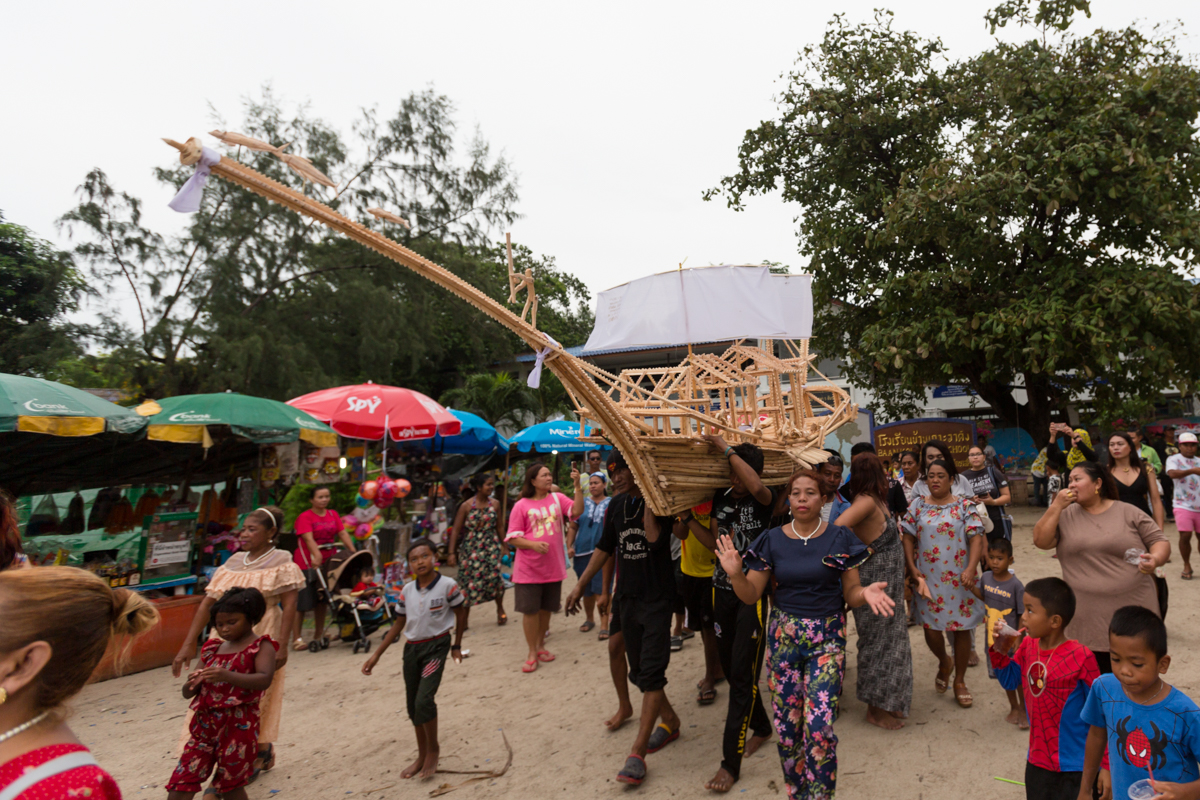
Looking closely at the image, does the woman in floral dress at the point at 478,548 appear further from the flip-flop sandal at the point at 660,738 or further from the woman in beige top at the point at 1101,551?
the woman in beige top at the point at 1101,551

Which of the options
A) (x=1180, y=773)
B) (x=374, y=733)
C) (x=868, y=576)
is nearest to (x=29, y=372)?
(x=374, y=733)

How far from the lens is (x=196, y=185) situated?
2.78m

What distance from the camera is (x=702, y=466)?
3.94 m

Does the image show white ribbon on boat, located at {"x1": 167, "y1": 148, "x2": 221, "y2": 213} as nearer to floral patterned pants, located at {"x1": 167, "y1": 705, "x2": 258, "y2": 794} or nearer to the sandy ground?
floral patterned pants, located at {"x1": 167, "y1": 705, "x2": 258, "y2": 794}

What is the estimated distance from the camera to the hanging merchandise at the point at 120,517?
7732 mm

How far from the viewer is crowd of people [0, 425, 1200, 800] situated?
62.4 inches

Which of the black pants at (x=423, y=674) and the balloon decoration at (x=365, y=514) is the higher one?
the balloon decoration at (x=365, y=514)

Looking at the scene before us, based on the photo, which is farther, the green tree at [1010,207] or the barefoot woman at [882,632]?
the green tree at [1010,207]

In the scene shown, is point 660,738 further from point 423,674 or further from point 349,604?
point 349,604

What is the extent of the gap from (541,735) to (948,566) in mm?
2942

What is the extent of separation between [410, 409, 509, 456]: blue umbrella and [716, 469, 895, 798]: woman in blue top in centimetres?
835

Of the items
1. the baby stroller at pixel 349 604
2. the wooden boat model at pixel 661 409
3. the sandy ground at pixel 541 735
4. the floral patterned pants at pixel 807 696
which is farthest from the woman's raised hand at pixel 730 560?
the baby stroller at pixel 349 604

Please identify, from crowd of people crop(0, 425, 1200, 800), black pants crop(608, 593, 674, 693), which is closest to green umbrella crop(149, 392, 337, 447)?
crowd of people crop(0, 425, 1200, 800)

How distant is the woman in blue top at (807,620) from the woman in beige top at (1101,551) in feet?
3.69
